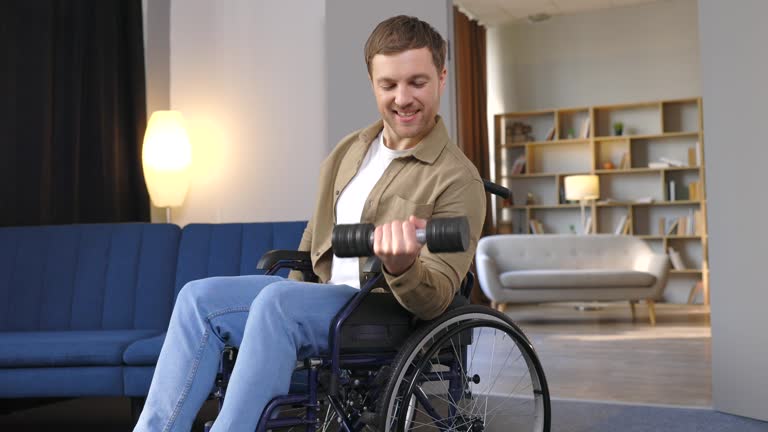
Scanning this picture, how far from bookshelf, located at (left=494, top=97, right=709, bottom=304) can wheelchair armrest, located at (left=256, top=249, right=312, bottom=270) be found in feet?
22.2

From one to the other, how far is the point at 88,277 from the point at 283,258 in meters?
1.43

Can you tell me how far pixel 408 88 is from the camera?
1675 millimetres

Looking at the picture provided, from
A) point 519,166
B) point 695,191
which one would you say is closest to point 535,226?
point 519,166

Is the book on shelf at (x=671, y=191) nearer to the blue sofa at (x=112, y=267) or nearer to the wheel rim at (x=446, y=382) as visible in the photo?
the blue sofa at (x=112, y=267)

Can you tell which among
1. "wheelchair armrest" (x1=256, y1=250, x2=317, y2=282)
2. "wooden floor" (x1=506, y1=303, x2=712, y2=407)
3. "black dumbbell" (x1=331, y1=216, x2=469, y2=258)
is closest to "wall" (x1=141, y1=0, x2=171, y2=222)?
"wooden floor" (x1=506, y1=303, x2=712, y2=407)

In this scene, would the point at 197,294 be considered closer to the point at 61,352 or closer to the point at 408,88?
the point at 408,88

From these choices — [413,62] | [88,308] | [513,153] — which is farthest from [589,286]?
[413,62]

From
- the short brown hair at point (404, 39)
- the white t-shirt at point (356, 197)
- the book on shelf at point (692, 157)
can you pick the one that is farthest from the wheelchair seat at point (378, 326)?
the book on shelf at point (692, 157)

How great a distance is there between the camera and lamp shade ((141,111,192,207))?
146 inches

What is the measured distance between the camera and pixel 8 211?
3.42 m

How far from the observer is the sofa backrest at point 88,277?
301cm

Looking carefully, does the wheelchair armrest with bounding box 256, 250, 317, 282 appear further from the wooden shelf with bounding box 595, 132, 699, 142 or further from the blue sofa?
the wooden shelf with bounding box 595, 132, 699, 142

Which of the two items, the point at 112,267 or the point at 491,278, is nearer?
the point at 112,267

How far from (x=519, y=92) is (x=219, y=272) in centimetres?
653
